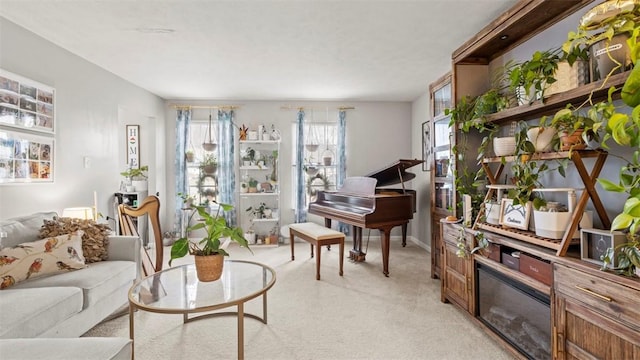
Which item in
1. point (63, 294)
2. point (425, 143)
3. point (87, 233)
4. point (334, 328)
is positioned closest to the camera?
point (63, 294)

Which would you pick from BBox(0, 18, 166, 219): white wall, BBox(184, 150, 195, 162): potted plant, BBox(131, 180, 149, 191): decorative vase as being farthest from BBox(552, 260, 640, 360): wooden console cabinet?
BBox(184, 150, 195, 162): potted plant

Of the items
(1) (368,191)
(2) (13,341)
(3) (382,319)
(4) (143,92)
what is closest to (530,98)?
(3) (382,319)

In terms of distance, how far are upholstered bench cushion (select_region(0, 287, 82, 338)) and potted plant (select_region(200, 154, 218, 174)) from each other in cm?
346

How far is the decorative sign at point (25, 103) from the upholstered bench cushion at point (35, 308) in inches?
61.6

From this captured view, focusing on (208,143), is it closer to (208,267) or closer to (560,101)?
(208,267)

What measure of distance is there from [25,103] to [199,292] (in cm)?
248

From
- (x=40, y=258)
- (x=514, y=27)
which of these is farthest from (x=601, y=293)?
(x=40, y=258)

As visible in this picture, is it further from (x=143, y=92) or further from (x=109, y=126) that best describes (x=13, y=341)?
(x=143, y=92)

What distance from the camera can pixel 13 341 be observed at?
143 centimetres

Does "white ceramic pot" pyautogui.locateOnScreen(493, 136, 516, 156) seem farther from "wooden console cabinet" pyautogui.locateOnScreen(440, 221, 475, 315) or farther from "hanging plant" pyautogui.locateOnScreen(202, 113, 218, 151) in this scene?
"hanging plant" pyautogui.locateOnScreen(202, 113, 218, 151)

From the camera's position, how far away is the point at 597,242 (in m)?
1.55

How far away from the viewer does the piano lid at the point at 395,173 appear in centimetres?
398

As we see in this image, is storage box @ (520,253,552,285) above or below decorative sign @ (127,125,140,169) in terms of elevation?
below

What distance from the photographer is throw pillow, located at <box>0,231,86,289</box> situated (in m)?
2.16
